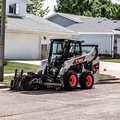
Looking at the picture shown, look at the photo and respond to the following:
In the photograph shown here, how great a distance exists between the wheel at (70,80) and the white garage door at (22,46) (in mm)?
21160

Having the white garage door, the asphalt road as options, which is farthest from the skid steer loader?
the white garage door

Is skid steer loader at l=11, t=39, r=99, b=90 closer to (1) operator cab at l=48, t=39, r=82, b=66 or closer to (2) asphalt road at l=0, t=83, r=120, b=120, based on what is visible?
(1) operator cab at l=48, t=39, r=82, b=66

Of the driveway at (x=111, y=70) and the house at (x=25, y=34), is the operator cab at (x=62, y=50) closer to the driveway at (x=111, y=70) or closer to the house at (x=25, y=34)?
the driveway at (x=111, y=70)

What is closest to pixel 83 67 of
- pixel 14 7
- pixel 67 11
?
pixel 14 7

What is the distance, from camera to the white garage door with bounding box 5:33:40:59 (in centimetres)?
3984

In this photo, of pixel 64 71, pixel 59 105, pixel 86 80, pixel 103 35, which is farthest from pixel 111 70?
pixel 103 35

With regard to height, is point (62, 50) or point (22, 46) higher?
point (22, 46)

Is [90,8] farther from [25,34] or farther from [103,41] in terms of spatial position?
[25,34]

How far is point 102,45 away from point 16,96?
3811 cm

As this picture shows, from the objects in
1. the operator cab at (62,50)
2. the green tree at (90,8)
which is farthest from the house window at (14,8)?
the green tree at (90,8)

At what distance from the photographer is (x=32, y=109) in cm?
1299

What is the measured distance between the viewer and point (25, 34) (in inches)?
1625

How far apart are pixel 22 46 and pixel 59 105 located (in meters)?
27.3

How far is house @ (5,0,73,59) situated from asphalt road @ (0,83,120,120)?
21.8 metres
